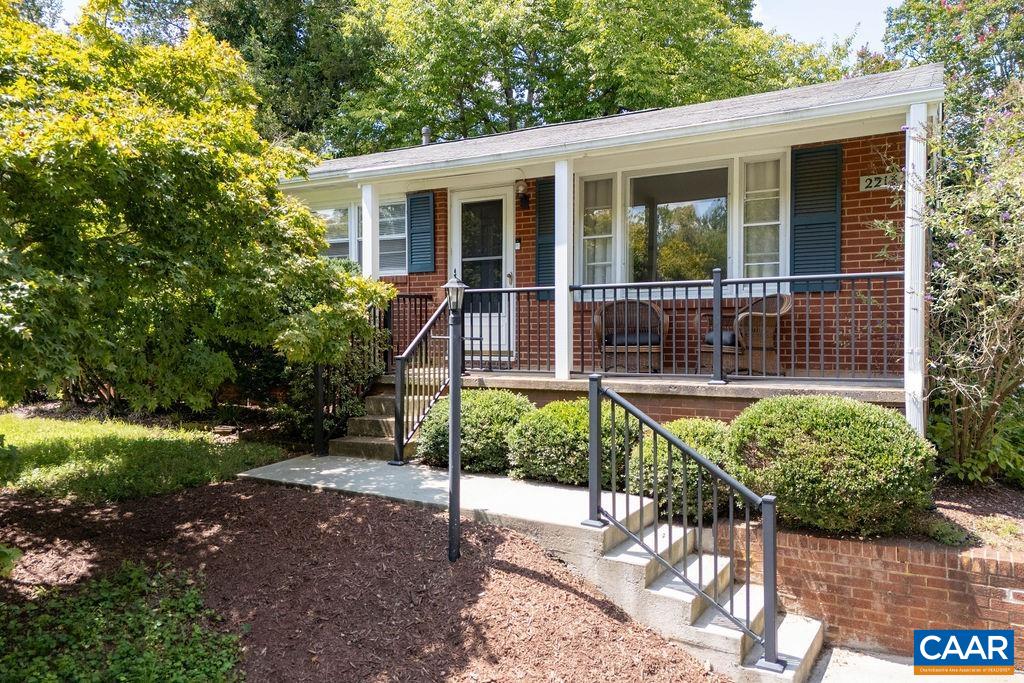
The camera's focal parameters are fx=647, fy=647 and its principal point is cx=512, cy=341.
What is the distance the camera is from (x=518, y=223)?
28.5 feet

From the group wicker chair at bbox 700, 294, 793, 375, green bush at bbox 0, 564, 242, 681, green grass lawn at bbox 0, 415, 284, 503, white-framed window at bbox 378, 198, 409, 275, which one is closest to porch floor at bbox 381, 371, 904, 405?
wicker chair at bbox 700, 294, 793, 375

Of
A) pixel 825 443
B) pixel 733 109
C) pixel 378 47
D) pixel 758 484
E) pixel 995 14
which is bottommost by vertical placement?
pixel 758 484

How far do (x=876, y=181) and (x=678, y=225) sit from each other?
2.14 meters

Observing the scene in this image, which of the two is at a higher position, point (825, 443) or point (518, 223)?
point (518, 223)

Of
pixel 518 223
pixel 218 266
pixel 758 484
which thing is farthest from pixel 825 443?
pixel 518 223

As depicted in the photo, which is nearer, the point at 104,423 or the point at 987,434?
the point at 987,434

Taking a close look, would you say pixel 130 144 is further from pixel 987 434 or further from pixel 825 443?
pixel 987 434

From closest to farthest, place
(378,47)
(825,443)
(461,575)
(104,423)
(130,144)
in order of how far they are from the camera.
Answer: (130,144) < (461,575) < (825,443) < (104,423) < (378,47)

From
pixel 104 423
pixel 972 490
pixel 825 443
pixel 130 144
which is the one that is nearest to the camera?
pixel 130 144

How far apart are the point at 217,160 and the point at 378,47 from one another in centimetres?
1721

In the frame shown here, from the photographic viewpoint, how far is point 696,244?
25.6 feet

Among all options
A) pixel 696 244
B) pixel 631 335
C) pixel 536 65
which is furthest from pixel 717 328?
pixel 536 65

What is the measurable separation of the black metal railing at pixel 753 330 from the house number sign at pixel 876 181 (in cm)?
96

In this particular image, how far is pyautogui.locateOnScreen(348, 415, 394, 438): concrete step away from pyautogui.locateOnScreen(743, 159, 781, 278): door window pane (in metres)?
4.39
